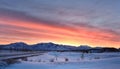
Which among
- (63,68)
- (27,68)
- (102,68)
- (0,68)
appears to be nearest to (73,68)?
(63,68)

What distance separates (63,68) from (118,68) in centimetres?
522

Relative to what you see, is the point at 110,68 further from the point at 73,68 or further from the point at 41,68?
the point at 41,68

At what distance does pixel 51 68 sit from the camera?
2612 cm

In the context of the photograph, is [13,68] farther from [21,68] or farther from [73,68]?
[73,68]

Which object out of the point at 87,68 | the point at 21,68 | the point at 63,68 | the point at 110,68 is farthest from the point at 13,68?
the point at 110,68

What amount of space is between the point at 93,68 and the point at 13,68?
7638 mm

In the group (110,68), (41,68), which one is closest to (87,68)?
(110,68)

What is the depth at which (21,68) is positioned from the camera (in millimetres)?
25438

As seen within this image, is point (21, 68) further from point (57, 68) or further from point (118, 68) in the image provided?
point (118, 68)

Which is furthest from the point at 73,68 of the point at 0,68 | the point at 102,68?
the point at 0,68

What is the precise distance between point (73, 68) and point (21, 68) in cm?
501

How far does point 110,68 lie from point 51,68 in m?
5.72

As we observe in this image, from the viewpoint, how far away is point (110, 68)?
82.0 feet

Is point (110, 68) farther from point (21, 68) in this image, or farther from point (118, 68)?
point (21, 68)
